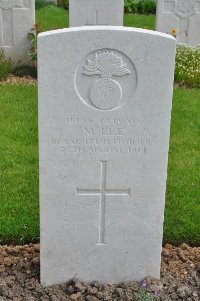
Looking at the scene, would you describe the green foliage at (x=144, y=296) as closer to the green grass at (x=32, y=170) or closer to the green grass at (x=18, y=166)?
the green grass at (x=32, y=170)

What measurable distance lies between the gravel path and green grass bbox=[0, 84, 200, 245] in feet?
1.44

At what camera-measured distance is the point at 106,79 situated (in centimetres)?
325

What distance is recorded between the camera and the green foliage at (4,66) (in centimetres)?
872

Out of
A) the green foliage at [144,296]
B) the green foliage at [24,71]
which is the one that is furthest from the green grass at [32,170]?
the green foliage at [24,71]

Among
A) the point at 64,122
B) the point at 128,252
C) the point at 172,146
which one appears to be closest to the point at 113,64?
the point at 64,122

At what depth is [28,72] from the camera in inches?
361

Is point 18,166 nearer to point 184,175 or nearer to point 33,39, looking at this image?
point 184,175

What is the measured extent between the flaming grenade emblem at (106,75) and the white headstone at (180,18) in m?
6.71

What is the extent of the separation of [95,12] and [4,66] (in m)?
1.81

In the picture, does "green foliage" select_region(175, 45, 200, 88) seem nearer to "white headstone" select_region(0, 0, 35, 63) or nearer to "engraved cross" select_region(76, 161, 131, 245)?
"white headstone" select_region(0, 0, 35, 63)

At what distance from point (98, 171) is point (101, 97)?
0.49 m

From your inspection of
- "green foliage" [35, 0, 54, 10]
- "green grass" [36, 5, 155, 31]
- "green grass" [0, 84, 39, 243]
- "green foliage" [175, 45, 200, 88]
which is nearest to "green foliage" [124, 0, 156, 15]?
"green grass" [36, 5, 155, 31]

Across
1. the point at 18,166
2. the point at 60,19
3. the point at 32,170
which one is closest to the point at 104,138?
the point at 32,170

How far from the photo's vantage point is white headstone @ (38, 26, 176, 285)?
3.18 m
